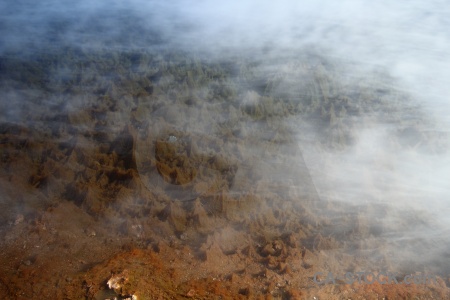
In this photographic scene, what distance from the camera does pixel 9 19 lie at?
20.1 feet

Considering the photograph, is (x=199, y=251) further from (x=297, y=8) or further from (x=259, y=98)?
(x=297, y=8)

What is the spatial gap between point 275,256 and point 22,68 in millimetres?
3746

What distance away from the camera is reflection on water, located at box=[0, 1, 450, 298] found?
224cm

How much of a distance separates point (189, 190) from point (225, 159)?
425 mm

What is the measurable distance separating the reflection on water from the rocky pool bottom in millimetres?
12

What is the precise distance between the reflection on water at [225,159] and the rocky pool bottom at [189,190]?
12mm

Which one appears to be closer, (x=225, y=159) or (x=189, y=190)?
(x=189, y=190)

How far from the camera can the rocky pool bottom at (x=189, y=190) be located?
202 centimetres

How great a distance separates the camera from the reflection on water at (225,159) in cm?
224

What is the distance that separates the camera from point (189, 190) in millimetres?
2572

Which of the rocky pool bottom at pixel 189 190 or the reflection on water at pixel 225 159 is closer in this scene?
the rocky pool bottom at pixel 189 190

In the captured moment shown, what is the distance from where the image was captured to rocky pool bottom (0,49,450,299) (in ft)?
6.63

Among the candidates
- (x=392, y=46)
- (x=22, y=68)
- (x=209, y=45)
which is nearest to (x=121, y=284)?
(x=22, y=68)

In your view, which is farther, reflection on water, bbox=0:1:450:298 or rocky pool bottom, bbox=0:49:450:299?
reflection on water, bbox=0:1:450:298
